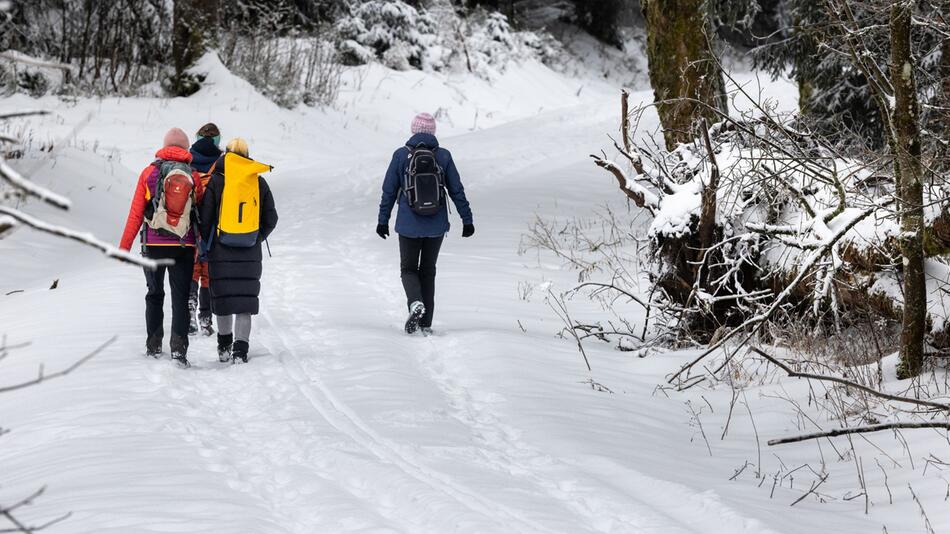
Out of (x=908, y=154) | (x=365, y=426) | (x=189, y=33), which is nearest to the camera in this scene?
(x=908, y=154)

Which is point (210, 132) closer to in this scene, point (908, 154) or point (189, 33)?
point (908, 154)

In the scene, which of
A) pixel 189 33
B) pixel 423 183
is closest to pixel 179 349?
pixel 423 183

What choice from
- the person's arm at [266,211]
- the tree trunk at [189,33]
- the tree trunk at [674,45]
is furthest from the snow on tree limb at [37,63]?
the tree trunk at [189,33]

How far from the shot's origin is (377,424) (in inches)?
212

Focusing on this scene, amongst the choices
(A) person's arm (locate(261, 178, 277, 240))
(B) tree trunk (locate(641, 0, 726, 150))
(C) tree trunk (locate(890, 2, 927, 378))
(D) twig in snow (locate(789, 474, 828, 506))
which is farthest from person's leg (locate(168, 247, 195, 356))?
(B) tree trunk (locate(641, 0, 726, 150))

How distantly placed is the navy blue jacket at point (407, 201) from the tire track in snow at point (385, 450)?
1493 mm

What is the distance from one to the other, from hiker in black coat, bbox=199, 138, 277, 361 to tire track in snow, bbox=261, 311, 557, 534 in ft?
1.45

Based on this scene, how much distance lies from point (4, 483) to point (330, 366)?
2.68m

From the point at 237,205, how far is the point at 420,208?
4.94 ft

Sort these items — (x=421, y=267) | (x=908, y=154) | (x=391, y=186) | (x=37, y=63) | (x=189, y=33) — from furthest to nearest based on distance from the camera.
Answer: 1. (x=189, y=33)
2. (x=421, y=267)
3. (x=391, y=186)
4. (x=908, y=154)
5. (x=37, y=63)

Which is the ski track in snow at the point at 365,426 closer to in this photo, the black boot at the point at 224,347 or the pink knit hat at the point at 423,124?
the black boot at the point at 224,347

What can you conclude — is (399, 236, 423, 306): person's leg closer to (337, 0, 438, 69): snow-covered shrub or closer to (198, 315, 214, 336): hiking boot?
(198, 315, 214, 336): hiking boot

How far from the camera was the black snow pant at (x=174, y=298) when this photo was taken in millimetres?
6773

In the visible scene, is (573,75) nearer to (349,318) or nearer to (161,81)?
(161,81)
